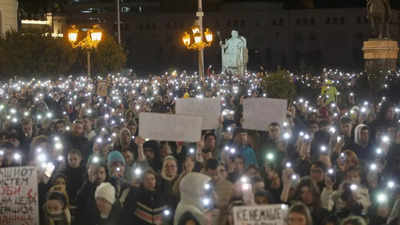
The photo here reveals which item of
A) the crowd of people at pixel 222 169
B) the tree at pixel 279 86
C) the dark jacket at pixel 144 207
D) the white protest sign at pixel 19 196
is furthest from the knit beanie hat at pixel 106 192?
the tree at pixel 279 86

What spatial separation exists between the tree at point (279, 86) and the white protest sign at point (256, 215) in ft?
46.2

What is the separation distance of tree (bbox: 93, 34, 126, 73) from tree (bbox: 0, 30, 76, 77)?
115 inches

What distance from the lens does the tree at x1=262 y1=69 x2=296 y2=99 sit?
66.2ft

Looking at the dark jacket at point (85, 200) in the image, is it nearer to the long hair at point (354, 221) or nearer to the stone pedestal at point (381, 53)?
the long hair at point (354, 221)

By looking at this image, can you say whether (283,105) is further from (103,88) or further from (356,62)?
(356,62)

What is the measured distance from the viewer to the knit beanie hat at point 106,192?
749 centimetres

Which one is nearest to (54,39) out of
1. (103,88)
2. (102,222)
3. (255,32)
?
(103,88)

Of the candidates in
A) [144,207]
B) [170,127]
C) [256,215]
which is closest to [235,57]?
[170,127]

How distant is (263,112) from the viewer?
1171 cm

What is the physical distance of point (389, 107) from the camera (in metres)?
12.7

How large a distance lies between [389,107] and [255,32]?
2340 inches

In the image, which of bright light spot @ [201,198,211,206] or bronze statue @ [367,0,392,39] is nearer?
bright light spot @ [201,198,211,206]

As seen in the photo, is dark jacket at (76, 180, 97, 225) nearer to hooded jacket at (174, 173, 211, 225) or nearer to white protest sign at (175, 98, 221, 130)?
hooded jacket at (174, 173, 211, 225)

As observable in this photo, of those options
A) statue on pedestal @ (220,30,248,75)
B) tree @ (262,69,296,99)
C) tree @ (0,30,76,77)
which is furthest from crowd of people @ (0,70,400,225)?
tree @ (0,30,76,77)
